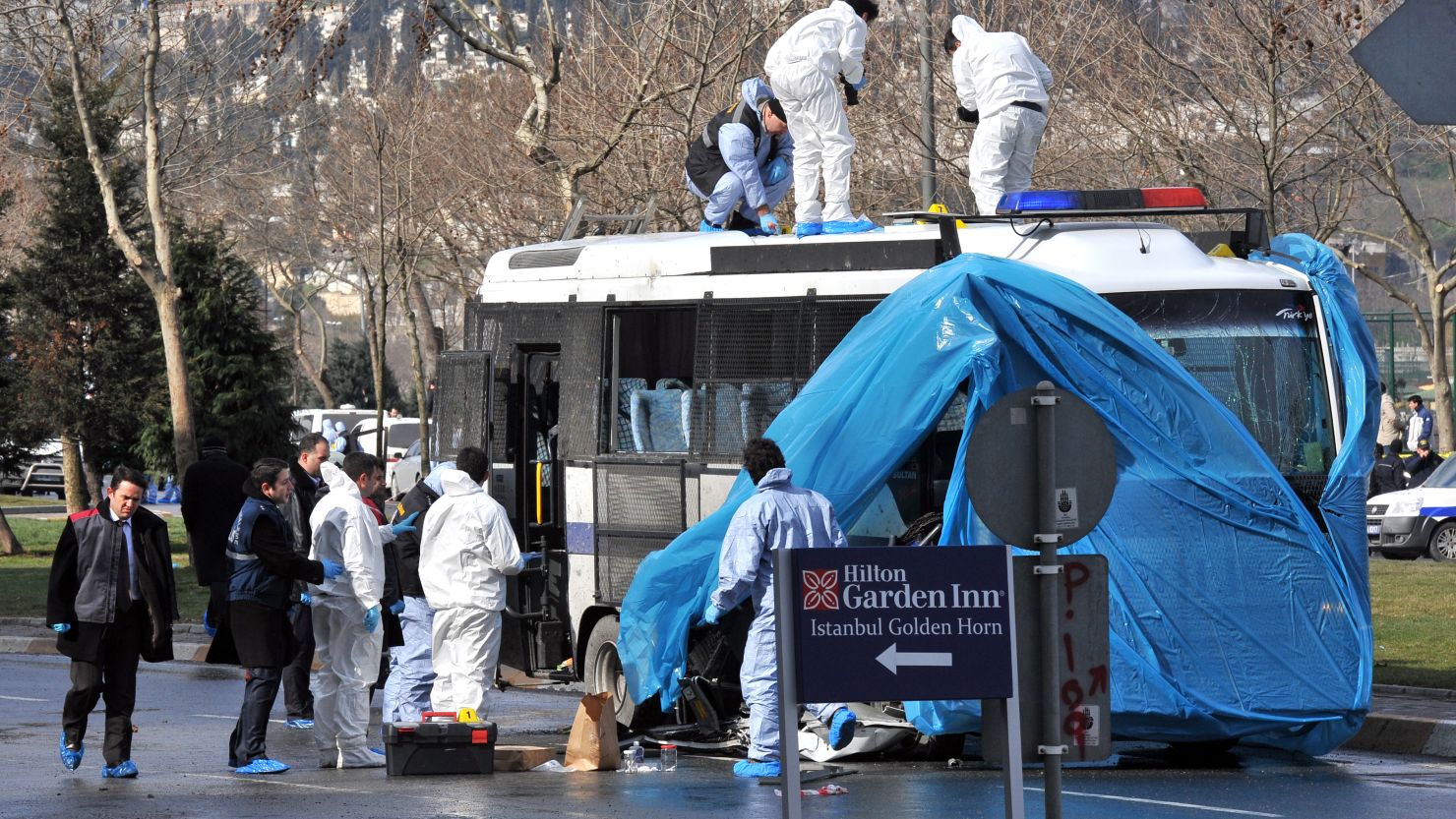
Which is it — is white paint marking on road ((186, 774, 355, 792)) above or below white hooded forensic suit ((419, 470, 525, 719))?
below

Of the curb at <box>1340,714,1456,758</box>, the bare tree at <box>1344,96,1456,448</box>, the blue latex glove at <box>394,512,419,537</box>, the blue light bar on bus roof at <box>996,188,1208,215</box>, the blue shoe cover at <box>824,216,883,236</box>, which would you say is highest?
the bare tree at <box>1344,96,1456,448</box>

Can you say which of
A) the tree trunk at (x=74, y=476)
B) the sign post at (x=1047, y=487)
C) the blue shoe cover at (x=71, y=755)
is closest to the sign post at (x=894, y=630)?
the sign post at (x=1047, y=487)

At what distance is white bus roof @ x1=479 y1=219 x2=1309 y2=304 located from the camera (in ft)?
37.2

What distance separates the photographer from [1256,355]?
1126 centimetres

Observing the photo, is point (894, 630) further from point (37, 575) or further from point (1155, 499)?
point (37, 575)

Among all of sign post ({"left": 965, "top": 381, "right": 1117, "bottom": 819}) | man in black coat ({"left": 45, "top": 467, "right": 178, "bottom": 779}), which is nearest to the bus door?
man in black coat ({"left": 45, "top": 467, "right": 178, "bottom": 779})

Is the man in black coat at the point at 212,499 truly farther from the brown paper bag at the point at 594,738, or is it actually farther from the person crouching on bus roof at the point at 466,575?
the brown paper bag at the point at 594,738

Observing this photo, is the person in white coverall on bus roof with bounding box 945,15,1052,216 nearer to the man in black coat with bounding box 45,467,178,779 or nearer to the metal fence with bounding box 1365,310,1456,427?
the man in black coat with bounding box 45,467,178,779

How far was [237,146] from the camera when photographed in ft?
102

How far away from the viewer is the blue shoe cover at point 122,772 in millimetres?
10836

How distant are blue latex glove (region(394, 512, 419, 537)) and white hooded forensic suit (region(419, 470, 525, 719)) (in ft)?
3.31

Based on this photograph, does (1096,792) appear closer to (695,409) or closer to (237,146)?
(695,409)

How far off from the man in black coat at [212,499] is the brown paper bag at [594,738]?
6251 millimetres

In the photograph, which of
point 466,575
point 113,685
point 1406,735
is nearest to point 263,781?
point 113,685
